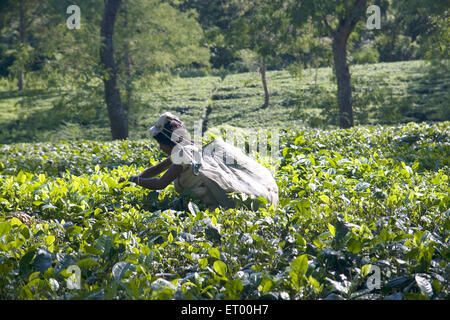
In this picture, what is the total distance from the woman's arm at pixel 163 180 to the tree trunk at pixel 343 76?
10944mm

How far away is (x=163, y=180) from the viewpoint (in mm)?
4633

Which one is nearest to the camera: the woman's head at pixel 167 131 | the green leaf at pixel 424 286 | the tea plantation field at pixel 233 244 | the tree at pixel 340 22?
the green leaf at pixel 424 286

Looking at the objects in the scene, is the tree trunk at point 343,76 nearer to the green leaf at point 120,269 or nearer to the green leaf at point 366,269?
the green leaf at point 366,269

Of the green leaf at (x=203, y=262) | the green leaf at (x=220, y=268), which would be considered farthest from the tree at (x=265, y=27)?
the green leaf at (x=220, y=268)

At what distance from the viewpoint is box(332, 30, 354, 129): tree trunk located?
14391 millimetres

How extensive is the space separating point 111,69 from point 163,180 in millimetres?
10819

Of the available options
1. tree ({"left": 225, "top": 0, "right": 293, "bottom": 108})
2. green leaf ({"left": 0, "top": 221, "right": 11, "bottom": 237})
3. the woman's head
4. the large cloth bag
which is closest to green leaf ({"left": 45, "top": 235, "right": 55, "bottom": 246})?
green leaf ({"left": 0, "top": 221, "right": 11, "bottom": 237})

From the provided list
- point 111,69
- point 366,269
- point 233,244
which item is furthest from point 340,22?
point 366,269

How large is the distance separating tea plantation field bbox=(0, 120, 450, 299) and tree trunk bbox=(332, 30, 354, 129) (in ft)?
31.7

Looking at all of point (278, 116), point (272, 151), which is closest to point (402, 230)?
point (272, 151)

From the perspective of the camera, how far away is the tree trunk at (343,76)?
14.4 metres

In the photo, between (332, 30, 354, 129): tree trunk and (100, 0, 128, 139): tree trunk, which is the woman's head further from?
(332, 30, 354, 129): tree trunk

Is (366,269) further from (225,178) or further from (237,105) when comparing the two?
(237,105)
